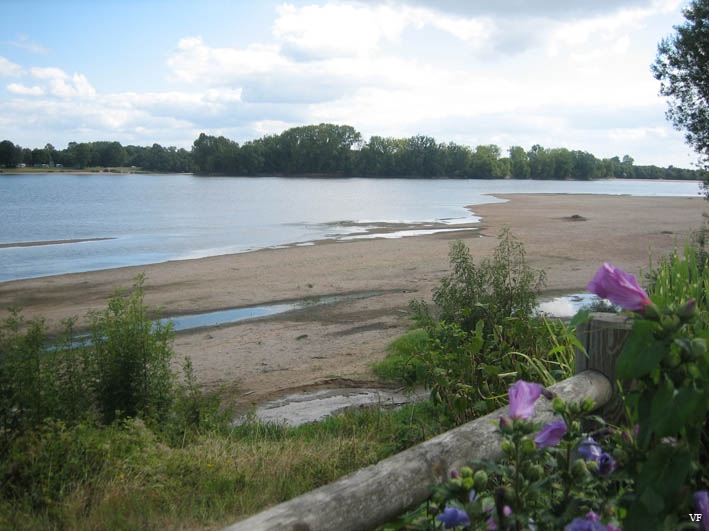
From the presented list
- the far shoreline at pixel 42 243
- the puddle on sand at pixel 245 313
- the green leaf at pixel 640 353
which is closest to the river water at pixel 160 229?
the far shoreline at pixel 42 243

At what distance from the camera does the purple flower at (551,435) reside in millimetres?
1457

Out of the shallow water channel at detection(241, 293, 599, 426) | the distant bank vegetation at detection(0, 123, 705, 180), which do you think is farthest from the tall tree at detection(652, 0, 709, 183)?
the distant bank vegetation at detection(0, 123, 705, 180)

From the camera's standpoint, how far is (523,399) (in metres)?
1.41

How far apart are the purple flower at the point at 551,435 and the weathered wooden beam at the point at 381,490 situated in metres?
0.11

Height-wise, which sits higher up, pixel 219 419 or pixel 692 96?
pixel 692 96

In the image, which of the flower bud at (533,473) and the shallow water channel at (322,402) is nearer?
the flower bud at (533,473)

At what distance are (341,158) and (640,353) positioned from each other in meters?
136

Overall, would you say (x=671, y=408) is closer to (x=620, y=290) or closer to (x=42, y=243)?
(x=620, y=290)

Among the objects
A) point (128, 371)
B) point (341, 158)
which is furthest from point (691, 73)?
point (341, 158)

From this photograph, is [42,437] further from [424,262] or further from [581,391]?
[424,262]

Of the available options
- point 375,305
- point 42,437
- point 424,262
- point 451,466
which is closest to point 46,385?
point 42,437

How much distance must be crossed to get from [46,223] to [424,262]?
24.4 meters

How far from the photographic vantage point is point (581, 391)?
228 cm

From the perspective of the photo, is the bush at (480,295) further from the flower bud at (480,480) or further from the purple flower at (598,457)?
the flower bud at (480,480)
